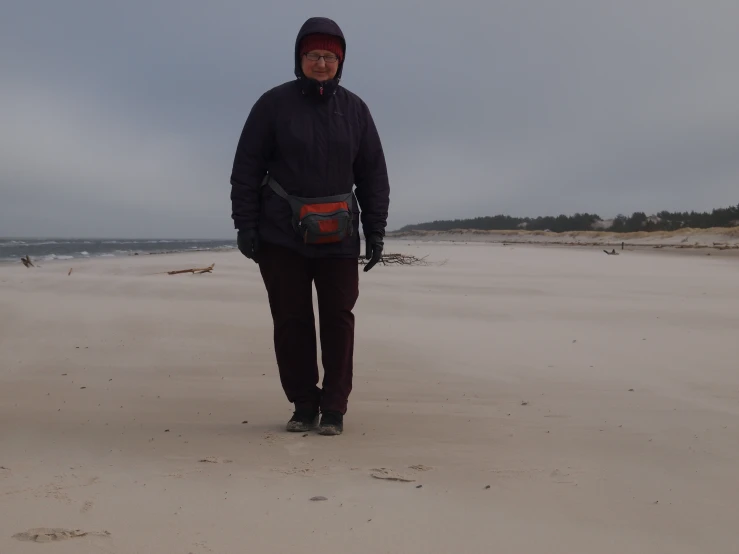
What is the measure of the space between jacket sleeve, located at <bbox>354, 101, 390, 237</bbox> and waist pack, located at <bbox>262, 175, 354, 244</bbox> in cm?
23

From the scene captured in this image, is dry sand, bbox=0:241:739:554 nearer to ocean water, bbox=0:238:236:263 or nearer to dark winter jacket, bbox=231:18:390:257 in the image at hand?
dark winter jacket, bbox=231:18:390:257

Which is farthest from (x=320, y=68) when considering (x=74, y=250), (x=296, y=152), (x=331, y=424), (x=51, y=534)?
(x=74, y=250)

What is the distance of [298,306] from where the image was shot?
8.43ft

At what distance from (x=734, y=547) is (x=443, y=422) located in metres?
1.28

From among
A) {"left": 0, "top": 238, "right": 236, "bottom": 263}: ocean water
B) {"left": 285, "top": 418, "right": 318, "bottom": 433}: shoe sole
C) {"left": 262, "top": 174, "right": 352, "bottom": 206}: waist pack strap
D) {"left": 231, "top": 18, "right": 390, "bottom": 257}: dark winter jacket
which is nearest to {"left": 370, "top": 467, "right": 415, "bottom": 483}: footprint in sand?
{"left": 285, "top": 418, "right": 318, "bottom": 433}: shoe sole

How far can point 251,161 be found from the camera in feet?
8.29

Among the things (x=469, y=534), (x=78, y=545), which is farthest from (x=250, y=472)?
(x=469, y=534)

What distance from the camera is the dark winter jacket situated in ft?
8.16

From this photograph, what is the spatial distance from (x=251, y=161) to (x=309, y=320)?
0.75m

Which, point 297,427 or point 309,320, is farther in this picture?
point 309,320

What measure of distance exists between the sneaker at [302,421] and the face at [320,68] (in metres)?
1.45

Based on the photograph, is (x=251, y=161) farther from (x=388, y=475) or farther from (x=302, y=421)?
(x=388, y=475)

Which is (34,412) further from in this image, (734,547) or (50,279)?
(50,279)

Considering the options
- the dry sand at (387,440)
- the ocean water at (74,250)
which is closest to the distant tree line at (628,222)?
the ocean water at (74,250)
